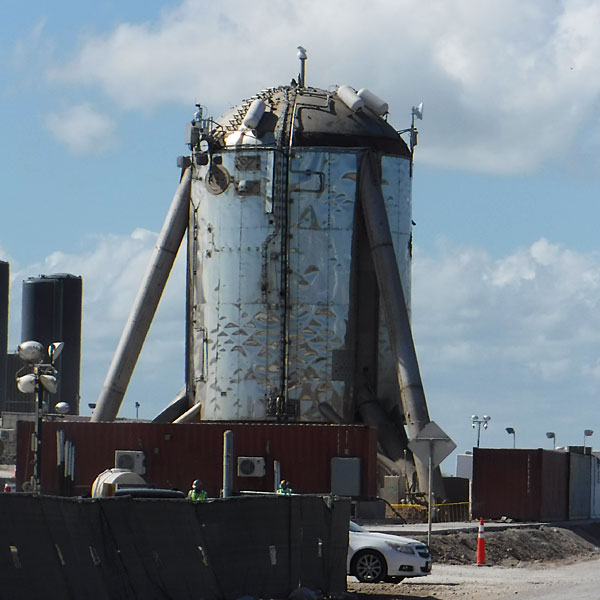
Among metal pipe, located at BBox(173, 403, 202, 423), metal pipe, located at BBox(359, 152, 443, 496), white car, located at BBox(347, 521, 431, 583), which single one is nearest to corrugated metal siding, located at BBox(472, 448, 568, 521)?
Result: metal pipe, located at BBox(359, 152, 443, 496)

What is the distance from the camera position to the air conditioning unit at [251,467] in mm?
46750

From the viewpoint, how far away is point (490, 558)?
3822cm

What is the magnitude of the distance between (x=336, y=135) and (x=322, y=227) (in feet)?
11.4

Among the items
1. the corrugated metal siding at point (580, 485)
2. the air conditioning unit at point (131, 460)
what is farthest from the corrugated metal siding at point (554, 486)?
the air conditioning unit at point (131, 460)

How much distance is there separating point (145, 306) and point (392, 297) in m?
9.76

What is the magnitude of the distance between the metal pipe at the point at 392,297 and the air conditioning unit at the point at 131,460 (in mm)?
10332

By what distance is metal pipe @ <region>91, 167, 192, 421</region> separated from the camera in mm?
57094

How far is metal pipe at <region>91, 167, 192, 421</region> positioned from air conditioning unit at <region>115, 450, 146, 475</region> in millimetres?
9459

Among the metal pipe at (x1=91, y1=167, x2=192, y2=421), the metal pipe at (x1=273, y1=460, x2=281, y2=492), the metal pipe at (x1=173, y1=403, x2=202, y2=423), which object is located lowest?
the metal pipe at (x1=273, y1=460, x2=281, y2=492)

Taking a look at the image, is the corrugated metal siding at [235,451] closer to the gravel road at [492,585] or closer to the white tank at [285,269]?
the white tank at [285,269]

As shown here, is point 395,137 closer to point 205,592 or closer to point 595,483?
point 595,483

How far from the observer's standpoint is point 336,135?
55.3m

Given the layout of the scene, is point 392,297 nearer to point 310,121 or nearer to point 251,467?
point 310,121

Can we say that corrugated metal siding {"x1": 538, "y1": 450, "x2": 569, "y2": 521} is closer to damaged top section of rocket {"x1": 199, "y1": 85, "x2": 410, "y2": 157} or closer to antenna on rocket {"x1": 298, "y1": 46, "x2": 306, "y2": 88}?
damaged top section of rocket {"x1": 199, "y1": 85, "x2": 410, "y2": 157}
